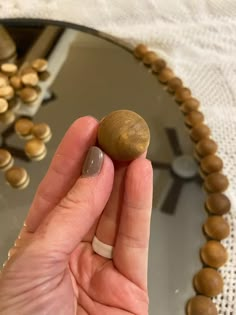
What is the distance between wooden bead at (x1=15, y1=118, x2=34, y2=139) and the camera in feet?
2.13

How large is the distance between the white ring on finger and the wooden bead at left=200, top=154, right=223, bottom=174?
0.67 ft

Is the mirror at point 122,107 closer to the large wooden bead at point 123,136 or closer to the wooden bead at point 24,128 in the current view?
the wooden bead at point 24,128

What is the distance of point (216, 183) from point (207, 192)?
0.02m

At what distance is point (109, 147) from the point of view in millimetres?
366

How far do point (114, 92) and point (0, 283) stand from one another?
0.44 meters

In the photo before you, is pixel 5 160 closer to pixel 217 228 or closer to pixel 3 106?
pixel 3 106

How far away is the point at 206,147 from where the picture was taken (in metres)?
0.60

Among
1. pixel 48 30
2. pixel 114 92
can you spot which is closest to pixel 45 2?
pixel 48 30

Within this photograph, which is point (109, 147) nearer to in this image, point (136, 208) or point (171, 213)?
point (136, 208)

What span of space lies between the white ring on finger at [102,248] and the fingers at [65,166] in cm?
6

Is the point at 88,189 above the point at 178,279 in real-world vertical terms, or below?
above

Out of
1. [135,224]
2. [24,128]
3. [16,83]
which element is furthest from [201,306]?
[16,83]

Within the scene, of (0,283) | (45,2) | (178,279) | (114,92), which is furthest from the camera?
(45,2)

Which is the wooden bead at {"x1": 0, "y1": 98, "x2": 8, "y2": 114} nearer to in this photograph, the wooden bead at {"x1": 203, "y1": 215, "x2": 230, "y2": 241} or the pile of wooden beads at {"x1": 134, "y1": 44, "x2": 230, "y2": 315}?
the pile of wooden beads at {"x1": 134, "y1": 44, "x2": 230, "y2": 315}
